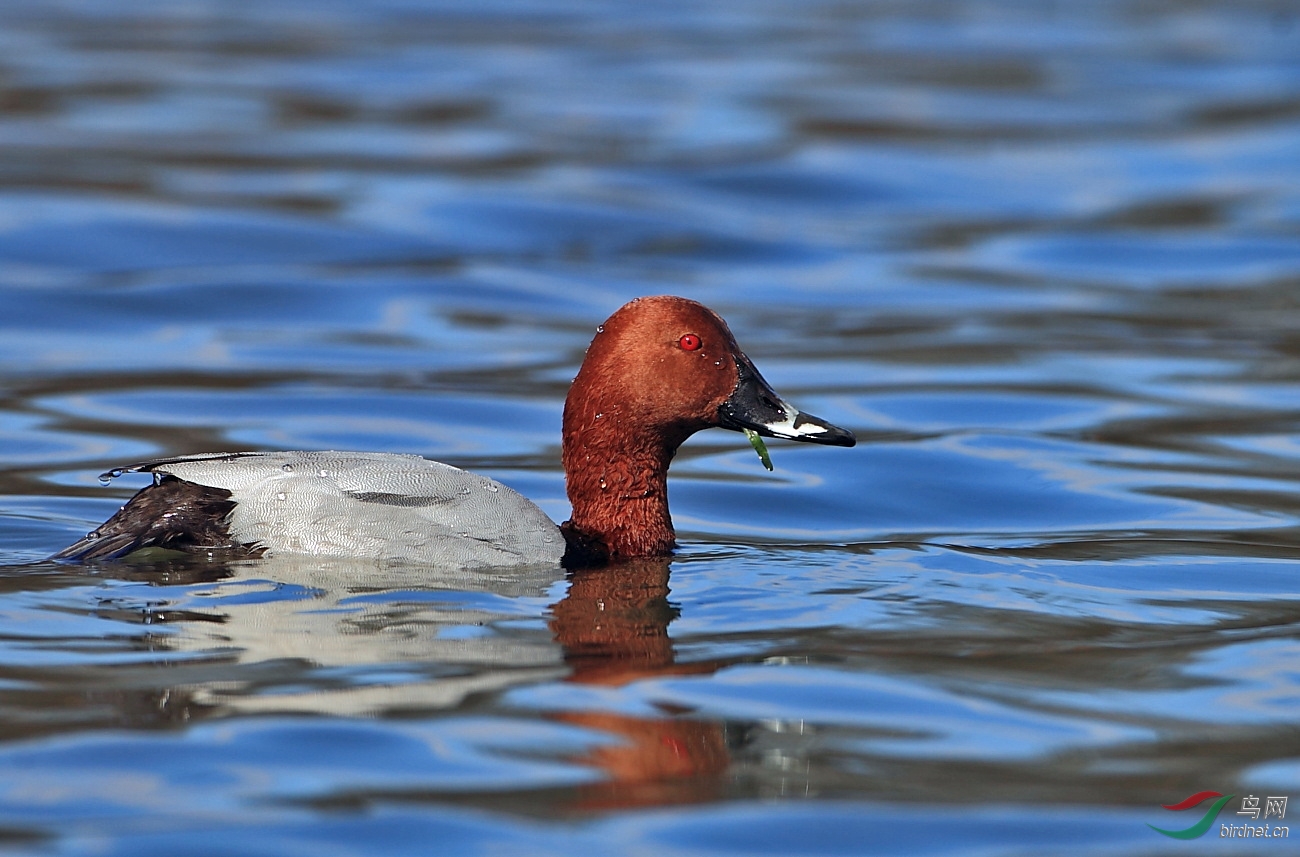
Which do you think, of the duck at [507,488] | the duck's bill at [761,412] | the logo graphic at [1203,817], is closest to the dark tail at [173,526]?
the duck at [507,488]

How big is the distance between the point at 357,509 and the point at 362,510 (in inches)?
0.7

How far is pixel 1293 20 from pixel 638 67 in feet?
30.9

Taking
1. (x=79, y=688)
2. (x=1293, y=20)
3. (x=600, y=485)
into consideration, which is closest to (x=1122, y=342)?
(x=600, y=485)

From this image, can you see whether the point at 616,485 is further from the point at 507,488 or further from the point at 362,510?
the point at 362,510

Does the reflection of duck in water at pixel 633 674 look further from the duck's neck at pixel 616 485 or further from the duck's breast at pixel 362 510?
the duck's breast at pixel 362 510

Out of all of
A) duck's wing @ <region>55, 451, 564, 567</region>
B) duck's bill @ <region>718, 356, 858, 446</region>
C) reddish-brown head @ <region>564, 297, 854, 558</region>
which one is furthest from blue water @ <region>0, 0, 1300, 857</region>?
duck's bill @ <region>718, 356, 858, 446</region>

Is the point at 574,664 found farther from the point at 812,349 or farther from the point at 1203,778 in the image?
the point at 812,349

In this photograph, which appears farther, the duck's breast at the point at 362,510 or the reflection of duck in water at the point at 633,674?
the duck's breast at the point at 362,510

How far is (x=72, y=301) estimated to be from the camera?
1223cm

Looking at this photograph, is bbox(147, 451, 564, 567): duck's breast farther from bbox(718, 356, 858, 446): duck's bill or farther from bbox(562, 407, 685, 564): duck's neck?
bbox(718, 356, 858, 446): duck's bill

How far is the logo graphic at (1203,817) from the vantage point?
4.45 meters

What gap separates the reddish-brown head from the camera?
692 centimetres

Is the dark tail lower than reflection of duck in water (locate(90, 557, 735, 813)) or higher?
higher

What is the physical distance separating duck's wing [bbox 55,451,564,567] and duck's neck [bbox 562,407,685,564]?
507mm
